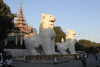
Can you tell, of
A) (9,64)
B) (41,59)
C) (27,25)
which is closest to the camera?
(9,64)

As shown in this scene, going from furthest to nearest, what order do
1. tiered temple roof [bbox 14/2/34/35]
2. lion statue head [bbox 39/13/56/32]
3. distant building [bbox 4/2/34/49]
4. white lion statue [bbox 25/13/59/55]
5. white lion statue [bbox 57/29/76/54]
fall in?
1. tiered temple roof [bbox 14/2/34/35]
2. distant building [bbox 4/2/34/49]
3. white lion statue [bbox 57/29/76/54]
4. lion statue head [bbox 39/13/56/32]
5. white lion statue [bbox 25/13/59/55]

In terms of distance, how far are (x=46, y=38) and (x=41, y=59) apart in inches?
83.0

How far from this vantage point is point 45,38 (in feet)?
37.0

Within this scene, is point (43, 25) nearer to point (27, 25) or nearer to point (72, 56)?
point (72, 56)

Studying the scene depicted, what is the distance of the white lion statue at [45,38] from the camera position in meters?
11.1

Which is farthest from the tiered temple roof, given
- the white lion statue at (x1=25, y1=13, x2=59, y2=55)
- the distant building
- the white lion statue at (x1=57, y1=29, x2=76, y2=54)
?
the white lion statue at (x1=25, y1=13, x2=59, y2=55)

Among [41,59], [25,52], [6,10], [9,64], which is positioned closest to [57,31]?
[25,52]

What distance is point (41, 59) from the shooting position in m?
10.8

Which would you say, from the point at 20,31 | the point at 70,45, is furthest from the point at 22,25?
the point at 70,45

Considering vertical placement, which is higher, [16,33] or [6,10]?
[6,10]

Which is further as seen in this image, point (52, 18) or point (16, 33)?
point (16, 33)

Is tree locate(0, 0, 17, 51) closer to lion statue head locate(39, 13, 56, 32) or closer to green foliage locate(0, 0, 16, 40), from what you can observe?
green foliage locate(0, 0, 16, 40)

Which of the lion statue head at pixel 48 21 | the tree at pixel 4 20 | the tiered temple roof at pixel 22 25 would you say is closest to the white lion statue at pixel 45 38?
the lion statue head at pixel 48 21

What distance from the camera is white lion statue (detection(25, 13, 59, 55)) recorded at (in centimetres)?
1114
